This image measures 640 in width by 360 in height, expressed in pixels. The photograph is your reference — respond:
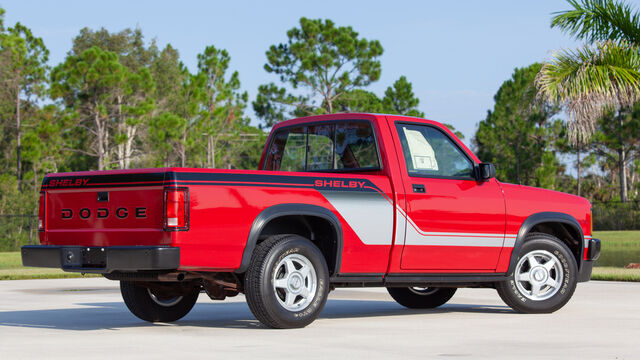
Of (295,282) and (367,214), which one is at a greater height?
(367,214)

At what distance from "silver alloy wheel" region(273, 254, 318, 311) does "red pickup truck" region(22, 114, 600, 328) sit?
13 millimetres

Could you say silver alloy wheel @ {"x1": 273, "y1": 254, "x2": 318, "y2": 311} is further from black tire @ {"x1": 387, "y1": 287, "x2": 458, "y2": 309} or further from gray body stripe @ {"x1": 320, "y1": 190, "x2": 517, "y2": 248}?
black tire @ {"x1": 387, "y1": 287, "x2": 458, "y2": 309}

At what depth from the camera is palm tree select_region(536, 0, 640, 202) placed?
22219mm

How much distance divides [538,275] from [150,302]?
4.25 metres

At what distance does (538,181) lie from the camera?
170 feet

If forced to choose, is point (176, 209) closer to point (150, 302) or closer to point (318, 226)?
point (318, 226)

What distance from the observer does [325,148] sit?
10.3 metres

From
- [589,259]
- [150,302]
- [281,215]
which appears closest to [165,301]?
[150,302]

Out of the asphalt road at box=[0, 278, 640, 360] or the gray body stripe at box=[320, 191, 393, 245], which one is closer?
the asphalt road at box=[0, 278, 640, 360]

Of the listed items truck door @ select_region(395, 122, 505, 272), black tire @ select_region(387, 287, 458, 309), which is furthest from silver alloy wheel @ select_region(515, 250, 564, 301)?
black tire @ select_region(387, 287, 458, 309)

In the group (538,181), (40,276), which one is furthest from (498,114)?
(40,276)

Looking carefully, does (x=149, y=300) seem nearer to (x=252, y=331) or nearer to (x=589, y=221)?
(x=252, y=331)

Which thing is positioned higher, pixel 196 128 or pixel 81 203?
pixel 196 128

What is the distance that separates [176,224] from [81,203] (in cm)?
126
